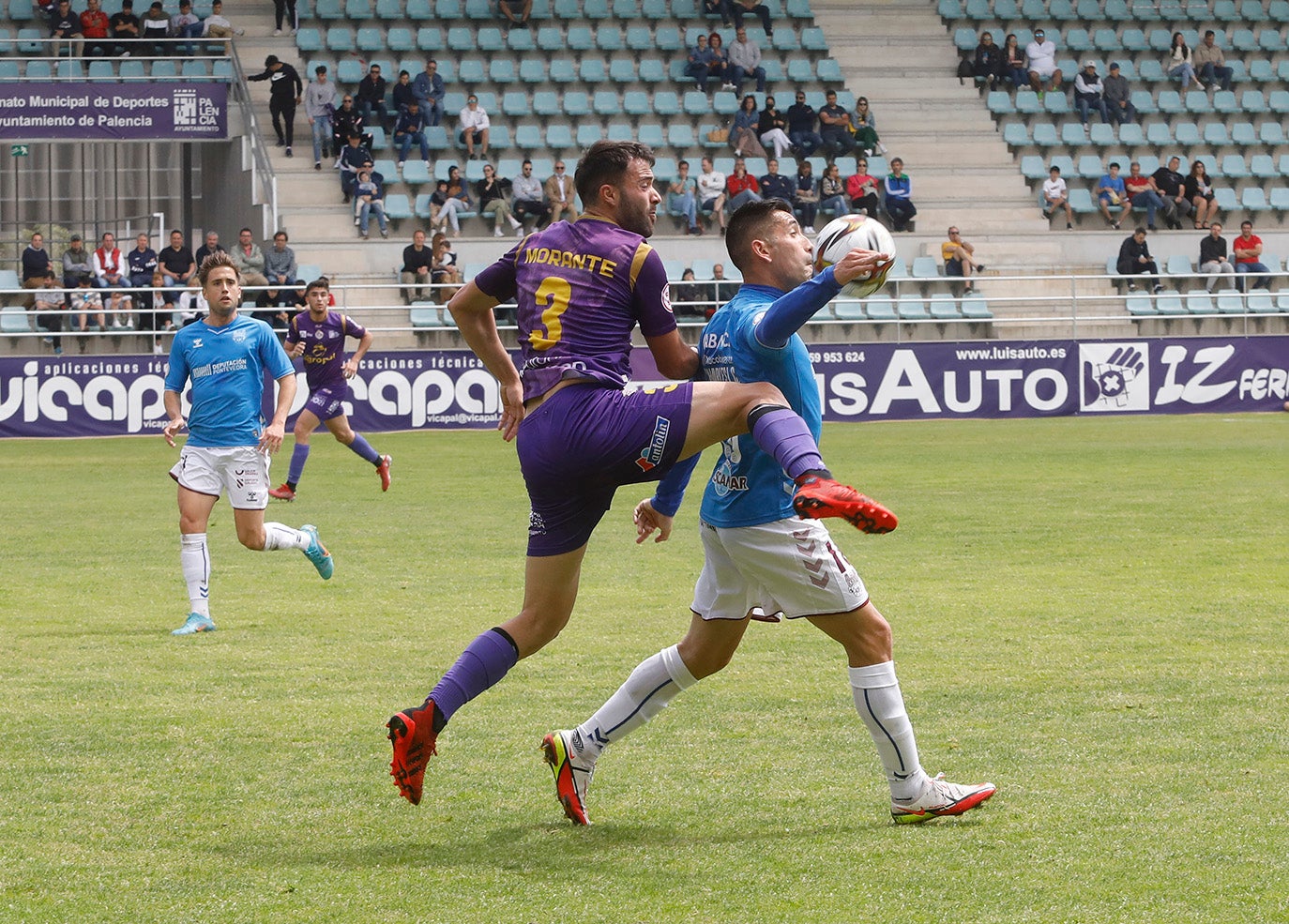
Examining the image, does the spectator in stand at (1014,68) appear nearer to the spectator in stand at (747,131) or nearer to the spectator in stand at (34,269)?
the spectator in stand at (747,131)

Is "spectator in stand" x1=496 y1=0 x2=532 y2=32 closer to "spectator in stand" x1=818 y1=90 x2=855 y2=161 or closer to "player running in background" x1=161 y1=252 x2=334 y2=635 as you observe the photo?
"spectator in stand" x1=818 y1=90 x2=855 y2=161

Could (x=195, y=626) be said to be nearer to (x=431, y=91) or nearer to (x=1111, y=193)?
(x=431, y=91)

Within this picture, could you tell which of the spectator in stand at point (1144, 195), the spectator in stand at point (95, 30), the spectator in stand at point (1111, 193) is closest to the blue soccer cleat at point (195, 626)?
the spectator in stand at point (95, 30)

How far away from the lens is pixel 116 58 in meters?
28.6

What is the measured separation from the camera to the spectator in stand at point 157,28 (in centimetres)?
2955

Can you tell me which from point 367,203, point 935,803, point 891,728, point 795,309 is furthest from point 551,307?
point 367,203

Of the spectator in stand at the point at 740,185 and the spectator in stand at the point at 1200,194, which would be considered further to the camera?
the spectator in stand at the point at 1200,194

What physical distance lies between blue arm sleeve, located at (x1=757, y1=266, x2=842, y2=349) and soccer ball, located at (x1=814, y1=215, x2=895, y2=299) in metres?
0.11

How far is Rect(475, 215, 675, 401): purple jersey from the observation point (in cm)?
479

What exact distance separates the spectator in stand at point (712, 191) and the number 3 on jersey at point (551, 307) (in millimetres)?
24988

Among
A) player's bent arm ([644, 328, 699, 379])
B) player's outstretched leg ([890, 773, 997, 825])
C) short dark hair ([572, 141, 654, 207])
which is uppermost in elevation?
short dark hair ([572, 141, 654, 207])

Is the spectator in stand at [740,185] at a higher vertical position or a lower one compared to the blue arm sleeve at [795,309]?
higher

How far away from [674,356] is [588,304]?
0.33m

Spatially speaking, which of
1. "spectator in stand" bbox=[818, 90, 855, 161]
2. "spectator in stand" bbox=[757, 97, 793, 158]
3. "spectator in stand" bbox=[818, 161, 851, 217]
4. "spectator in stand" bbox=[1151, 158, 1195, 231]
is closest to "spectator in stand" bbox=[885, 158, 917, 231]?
"spectator in stand" bbox=[818, 161, 851, 217]
